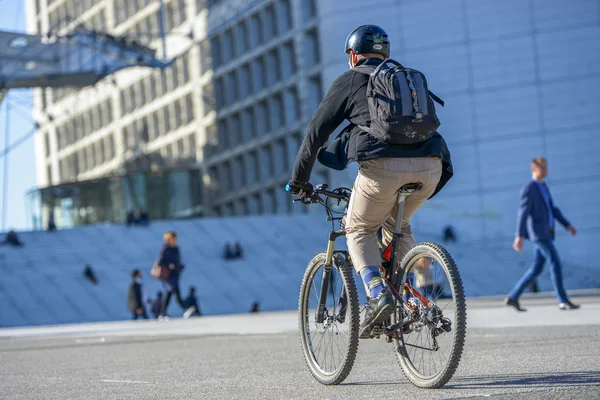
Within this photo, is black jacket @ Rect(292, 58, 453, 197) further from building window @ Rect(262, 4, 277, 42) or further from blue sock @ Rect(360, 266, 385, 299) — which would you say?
building window @ Rect(262, 4, 277, 42)

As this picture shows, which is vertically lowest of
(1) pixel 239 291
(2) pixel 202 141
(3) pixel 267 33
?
(1) pixel 239 291

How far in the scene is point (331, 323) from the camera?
6.77 metres

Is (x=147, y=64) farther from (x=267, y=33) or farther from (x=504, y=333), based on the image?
(x=504, y=333)

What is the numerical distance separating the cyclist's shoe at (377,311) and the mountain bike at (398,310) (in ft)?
0.16

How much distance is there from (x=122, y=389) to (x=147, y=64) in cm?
4909

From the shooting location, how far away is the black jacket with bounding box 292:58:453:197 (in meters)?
6.16

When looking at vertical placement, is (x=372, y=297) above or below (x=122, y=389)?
above

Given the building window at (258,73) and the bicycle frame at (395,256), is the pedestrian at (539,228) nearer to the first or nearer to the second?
the bicycle frame at (395,256)

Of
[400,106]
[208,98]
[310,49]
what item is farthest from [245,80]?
[400,106]

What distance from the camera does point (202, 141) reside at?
68625mm

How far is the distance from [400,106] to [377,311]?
1.02 metres

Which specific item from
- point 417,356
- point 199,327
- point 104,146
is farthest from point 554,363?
point 104,146

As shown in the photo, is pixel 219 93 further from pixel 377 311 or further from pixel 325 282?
pixel 377 311

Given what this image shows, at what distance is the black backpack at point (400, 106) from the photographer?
235 inches
